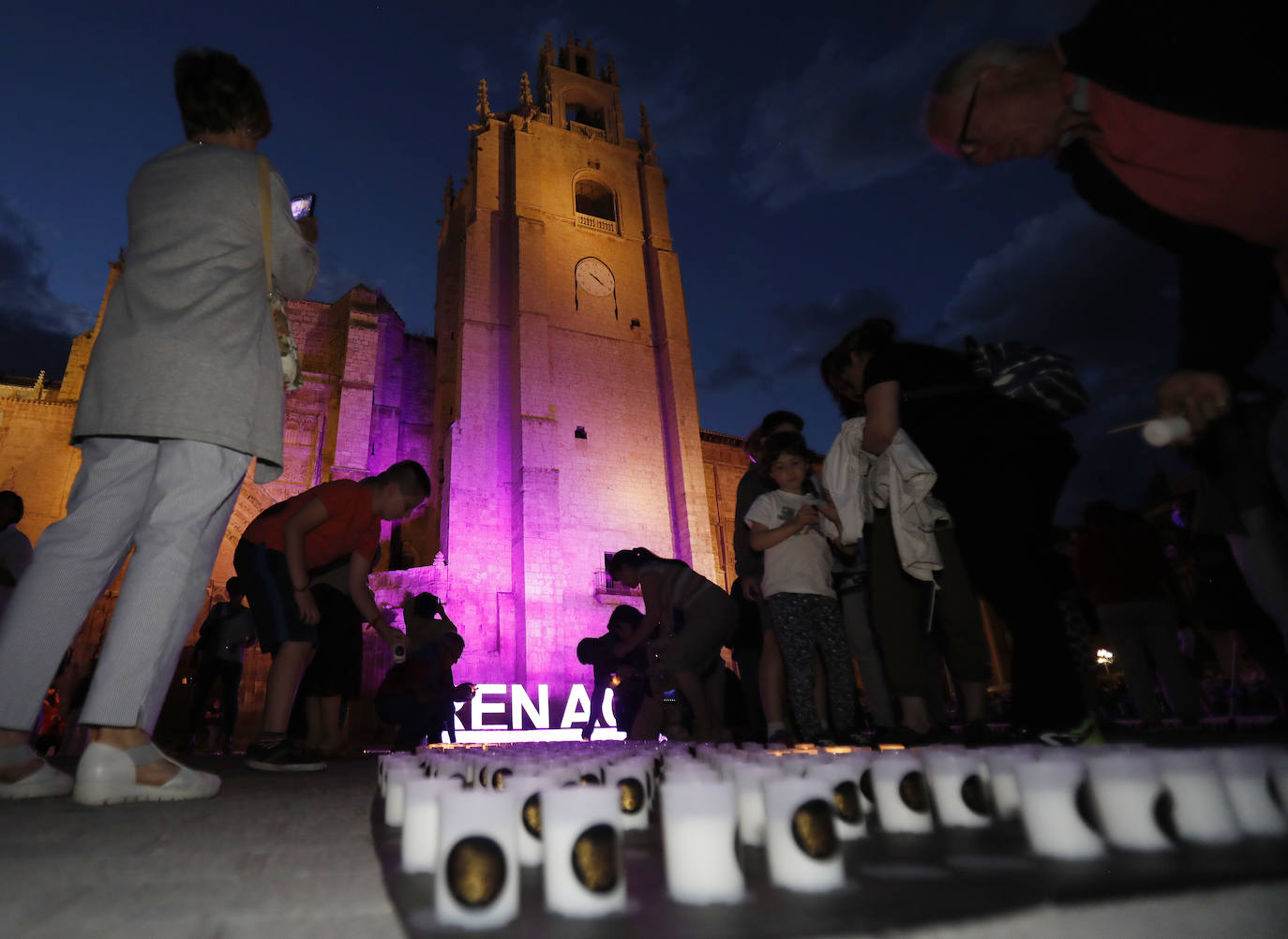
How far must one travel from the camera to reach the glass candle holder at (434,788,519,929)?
0.77 metres

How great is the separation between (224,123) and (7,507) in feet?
11.9

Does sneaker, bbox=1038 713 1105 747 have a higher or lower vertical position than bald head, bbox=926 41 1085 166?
lower

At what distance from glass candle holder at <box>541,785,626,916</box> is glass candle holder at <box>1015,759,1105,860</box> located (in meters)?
0.59

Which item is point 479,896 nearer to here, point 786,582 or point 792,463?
point 786,582

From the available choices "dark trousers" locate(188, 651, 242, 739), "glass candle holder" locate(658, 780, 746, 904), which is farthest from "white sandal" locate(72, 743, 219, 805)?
"dark trousers" locate(188, 651, 242, 739)

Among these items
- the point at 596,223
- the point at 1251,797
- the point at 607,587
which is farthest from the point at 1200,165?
the point at 596,223

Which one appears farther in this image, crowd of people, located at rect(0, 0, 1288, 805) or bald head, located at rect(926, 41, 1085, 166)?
bald head, located at rect(926, 41, 1085, 166)

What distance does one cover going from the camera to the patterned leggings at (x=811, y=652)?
3.65 metres

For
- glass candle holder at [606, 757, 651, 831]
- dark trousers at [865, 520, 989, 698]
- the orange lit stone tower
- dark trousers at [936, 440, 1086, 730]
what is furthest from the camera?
the orange lit stone tower

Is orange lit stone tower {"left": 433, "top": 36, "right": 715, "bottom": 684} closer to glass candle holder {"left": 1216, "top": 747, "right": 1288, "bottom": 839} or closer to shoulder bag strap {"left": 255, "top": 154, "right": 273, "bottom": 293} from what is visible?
shoulder bag strap {"left": 255, "top": 154, "right": 273, "bottom": 293}

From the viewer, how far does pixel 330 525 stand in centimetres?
381

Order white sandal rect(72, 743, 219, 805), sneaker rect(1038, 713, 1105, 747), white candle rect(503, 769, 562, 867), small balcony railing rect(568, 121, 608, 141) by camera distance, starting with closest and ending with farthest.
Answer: white candle rect(503, 769, 562, 867)
white sandal rect(72, 743, 219, 805)
sneaker rect(1038, 713, 1105, 747)
small balcony railing rect(568, 121, 608, 141)

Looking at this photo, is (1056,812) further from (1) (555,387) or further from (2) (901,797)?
(1) (555,387)

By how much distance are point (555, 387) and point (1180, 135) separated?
681 inches
